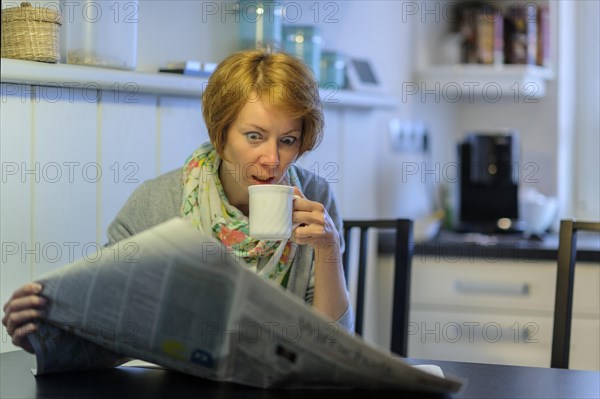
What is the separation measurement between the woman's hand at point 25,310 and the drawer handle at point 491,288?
1.65m

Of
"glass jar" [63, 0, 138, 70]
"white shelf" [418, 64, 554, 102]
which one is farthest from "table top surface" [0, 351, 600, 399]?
"white shelf" [418, 64, 554, 102]

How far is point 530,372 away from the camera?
1.29m

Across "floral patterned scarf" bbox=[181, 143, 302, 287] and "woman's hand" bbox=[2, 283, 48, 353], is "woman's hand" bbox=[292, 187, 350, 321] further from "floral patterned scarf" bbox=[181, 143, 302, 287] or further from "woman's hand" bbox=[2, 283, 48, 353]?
"woman's hand" bbox=[2, 283, 48, 353]

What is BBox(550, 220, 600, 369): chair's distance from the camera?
65.2 inches

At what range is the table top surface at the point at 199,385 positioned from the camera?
3.64ft

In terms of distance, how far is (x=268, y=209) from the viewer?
125cm

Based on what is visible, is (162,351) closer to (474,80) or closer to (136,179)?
(136,179)

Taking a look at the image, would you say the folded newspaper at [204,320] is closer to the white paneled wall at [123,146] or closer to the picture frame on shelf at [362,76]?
the white paneled wall at [123,146]

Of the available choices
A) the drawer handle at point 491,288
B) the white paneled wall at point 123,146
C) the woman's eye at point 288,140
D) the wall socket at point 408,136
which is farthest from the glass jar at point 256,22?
the drawer handle at point 491,288

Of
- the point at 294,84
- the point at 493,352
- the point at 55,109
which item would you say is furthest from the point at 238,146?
the point at 493,352

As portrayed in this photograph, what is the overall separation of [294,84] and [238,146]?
15 centimetres

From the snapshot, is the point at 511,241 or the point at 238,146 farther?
the point at 511,241

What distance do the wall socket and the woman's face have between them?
52.1 inches

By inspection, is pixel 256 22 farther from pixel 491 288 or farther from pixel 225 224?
pixel 491 288
